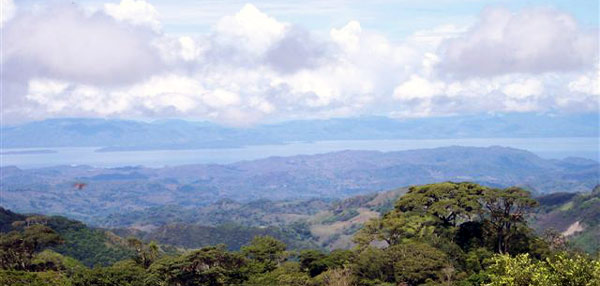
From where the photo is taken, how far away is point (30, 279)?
161 feet

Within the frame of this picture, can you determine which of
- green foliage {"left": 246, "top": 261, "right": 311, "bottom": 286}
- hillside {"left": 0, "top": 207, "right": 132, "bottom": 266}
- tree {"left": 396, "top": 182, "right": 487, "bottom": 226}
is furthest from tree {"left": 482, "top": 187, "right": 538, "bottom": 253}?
hillside {"left": 0, "top": 207, "right": 132, "bottom": 266}

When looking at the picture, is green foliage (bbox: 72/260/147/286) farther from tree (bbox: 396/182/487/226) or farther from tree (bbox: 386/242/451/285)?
tree (bbox: 396/182/487/226)

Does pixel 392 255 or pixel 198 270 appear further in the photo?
pixel 198 270

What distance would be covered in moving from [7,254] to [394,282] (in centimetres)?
3958

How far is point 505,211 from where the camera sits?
52.9m

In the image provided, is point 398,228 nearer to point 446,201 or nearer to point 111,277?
point 446,201

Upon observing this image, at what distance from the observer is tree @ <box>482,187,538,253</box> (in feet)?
172

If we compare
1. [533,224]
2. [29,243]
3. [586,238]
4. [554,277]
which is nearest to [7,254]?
[29,243]

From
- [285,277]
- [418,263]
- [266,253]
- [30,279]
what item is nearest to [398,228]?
[418,263]

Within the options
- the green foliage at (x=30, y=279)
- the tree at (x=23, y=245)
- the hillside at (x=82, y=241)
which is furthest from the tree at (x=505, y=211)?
the hillside at (x=82, y=241)

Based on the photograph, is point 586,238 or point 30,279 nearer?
point 30,279

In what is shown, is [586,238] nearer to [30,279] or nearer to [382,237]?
[382,237]

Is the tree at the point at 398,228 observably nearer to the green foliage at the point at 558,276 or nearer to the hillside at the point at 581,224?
the green foliage at the point at 558,276

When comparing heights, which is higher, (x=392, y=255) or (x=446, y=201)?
(x=446, y=201)
